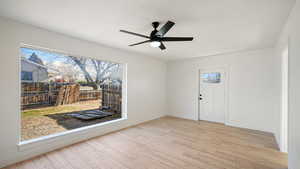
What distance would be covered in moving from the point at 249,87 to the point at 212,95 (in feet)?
3.69

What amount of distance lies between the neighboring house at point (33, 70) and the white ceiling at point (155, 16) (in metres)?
0.71

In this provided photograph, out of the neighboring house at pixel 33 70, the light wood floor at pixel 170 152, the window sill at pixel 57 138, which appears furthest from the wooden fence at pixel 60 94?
the light wood floor at pixel 170 152

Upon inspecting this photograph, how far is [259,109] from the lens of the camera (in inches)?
149

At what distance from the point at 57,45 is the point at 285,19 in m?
4.10

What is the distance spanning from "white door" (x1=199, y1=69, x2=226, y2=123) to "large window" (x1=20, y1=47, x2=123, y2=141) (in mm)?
3036

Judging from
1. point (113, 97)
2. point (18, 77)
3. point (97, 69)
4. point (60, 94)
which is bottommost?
point (113, 97)

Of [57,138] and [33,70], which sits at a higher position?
[33,70]

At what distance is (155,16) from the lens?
201 centimetres

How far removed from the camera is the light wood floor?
Result: 2203 millimetres

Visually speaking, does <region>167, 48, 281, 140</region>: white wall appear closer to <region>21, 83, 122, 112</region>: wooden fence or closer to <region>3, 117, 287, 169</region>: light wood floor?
<region>3, 117, 287, 169</region>: light wood floor

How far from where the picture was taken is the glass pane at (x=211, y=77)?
4618mm

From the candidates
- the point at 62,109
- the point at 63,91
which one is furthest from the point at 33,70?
the point at 62,109

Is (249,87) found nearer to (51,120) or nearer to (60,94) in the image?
(60,94)

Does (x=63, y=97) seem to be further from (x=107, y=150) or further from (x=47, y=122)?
(x=107, y=150)
